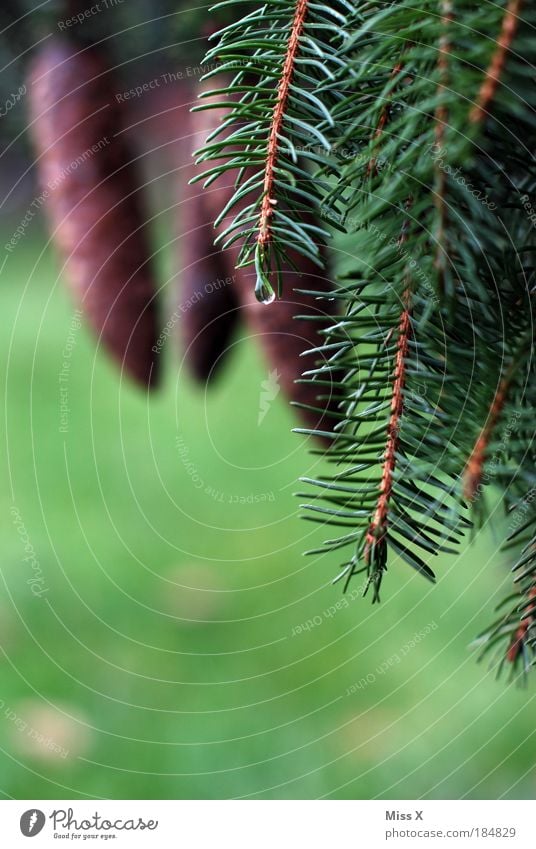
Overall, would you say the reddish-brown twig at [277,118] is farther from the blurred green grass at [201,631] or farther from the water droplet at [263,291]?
the blurred green grass at [201,631]

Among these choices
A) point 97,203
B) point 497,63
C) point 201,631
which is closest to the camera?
point 497,63

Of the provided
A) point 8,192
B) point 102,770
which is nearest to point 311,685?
point 102,770

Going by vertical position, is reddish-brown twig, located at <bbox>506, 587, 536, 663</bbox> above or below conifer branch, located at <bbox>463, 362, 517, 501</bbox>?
below
